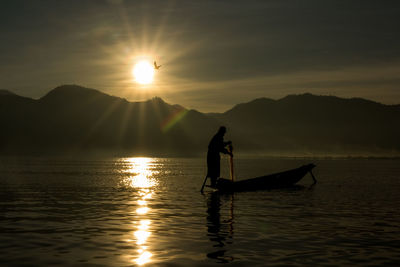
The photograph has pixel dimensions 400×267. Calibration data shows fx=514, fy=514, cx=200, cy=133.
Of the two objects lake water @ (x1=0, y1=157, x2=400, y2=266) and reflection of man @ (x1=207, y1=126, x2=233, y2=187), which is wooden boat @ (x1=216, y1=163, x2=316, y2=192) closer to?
reflection of man @ (x1=207, y1=126, x2=233, y2=187)

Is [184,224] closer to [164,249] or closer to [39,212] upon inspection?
[164,249]

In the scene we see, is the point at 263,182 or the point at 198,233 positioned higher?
the point at 263,182

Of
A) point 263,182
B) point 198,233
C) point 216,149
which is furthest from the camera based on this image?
point 263,182

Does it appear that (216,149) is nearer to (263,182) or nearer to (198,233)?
(263,182)

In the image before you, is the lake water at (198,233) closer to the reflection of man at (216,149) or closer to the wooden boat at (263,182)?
the reflection of man at (216,149)

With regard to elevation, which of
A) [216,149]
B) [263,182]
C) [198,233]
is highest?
[216,149]

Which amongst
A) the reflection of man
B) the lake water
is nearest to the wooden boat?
the reflection of man

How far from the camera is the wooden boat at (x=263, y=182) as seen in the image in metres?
30.8

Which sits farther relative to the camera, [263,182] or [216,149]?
[263,182]

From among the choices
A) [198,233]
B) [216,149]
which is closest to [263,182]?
[216,149]

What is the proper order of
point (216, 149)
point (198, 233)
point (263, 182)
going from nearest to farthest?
point (198, 233), point (216, 149), point (263, 182)

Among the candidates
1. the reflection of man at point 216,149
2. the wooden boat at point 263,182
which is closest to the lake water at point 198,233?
the reflection of man at point 216,149

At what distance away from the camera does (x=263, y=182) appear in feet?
111

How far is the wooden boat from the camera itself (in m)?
30.8
